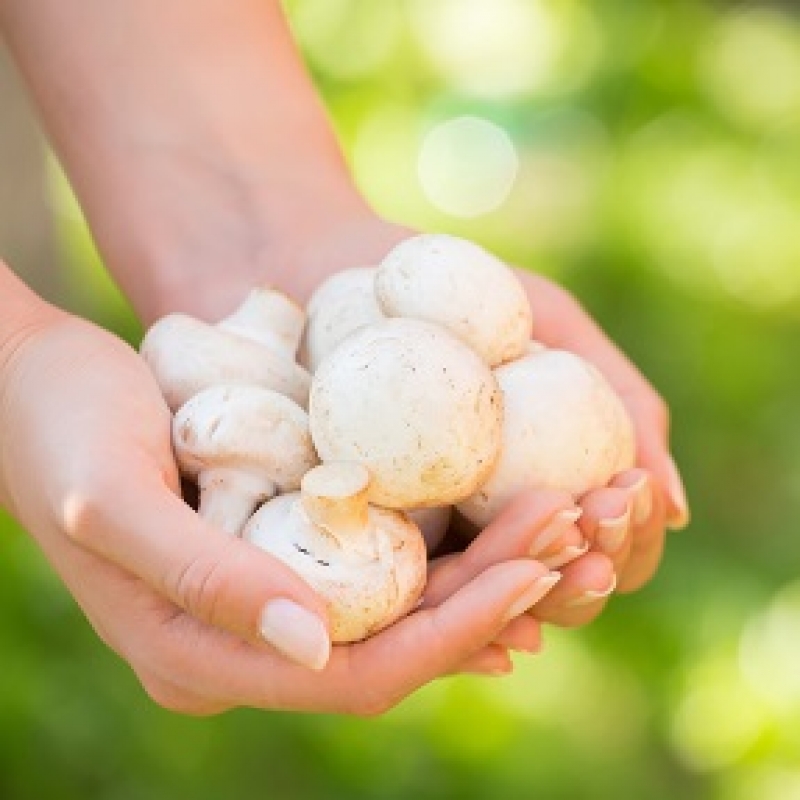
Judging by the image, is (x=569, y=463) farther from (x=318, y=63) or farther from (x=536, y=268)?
(x=318, y=63)

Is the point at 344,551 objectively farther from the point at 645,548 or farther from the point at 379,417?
the point at 645,548

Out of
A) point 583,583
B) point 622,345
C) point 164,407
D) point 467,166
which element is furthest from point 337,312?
point 467,166

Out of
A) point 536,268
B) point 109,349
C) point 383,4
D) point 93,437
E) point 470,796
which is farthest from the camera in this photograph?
point 383,4

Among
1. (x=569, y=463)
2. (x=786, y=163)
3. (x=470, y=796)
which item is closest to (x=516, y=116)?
(x=786, y=163)

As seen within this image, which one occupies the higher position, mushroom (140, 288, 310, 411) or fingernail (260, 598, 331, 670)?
mushroom (140, 288, 310, 411)

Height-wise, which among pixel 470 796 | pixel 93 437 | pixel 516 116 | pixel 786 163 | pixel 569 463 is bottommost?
pixel 470 796

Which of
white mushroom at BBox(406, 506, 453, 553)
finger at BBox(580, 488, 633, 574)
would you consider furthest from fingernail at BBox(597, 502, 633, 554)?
white mushroom at BBox(406, 506, 453, 553)

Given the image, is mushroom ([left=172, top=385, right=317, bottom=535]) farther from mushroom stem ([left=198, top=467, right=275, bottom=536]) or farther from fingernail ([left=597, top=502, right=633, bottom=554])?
fingernail ([left=597, top=502, right=633, bottom=554])
